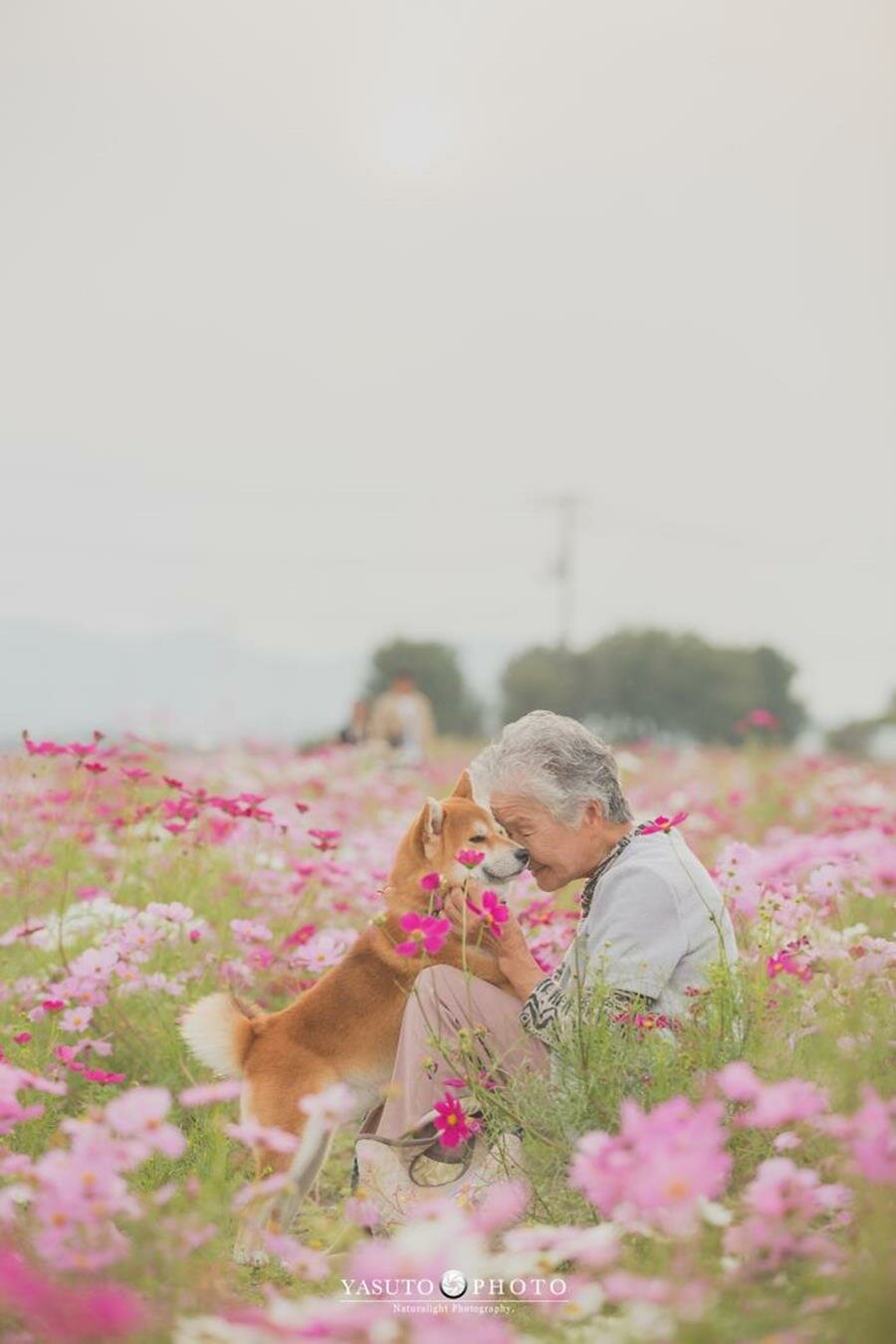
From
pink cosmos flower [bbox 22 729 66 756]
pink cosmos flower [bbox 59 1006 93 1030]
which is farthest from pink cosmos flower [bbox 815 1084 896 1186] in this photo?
pink cosmos flower [bbox 22 729 66 756]

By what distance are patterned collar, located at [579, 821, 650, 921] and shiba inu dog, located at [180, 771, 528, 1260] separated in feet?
0.57

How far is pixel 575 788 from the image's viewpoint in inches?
135

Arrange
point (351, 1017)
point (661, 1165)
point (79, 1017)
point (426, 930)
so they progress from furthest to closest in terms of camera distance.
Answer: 1. point (79, 1017)
2. point (351, 1017)
3. point (426, 930)
4. point (661, 1165)

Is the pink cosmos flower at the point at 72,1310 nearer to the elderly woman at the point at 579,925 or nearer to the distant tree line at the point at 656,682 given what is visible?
the elderly woman at the point at 579,925

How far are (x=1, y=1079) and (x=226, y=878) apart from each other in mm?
3147

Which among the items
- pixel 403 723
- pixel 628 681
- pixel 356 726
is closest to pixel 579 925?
pixel 403 723

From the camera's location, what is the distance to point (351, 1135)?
468 centimetres

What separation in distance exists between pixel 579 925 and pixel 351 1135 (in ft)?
5.38

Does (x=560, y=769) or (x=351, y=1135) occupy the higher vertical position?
(x=560, y=769)

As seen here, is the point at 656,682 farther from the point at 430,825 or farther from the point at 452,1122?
the point at 452,1122

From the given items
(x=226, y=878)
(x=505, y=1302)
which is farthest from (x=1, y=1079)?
(x=226, y=878)

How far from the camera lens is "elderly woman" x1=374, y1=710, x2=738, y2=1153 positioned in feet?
10.4

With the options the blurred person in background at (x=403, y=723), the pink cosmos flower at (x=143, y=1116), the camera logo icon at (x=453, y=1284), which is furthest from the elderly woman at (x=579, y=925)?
the blurred person in background at (x=403, y=723)

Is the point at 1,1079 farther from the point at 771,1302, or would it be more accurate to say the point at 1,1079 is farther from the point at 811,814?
the point at 811,814
